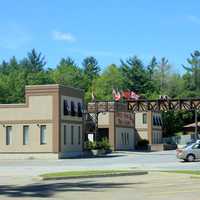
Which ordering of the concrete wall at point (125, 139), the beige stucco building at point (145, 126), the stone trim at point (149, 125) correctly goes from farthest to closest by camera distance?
the beige stucco building at point (145, 126)
the stone trim at point (149, 125)
the concrete wall at point (125, 139)

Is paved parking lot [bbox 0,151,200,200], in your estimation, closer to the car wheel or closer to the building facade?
the car wheel

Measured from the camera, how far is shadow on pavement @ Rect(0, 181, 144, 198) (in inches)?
865

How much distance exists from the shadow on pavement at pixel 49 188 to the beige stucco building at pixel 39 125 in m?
34.7

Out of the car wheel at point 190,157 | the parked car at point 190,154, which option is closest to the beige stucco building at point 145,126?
the parked car at point 190,154

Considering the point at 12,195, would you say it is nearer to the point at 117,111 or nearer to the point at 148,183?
the point at 148,183

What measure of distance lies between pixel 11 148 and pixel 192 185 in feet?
133

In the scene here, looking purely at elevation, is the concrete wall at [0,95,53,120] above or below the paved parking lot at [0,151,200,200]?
above

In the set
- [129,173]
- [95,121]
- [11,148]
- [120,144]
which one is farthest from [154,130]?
[129,173]

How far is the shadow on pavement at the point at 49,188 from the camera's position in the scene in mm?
21969

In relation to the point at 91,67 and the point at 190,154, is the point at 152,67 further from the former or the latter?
the point at 190,154

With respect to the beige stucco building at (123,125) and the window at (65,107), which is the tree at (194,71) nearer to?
the beige stucco building at (123,125)

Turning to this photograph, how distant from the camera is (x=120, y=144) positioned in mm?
85062

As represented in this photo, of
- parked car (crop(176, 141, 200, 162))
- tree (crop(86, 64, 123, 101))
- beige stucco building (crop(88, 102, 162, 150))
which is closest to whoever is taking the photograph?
parked car (crop(176, 141, 200, 162))

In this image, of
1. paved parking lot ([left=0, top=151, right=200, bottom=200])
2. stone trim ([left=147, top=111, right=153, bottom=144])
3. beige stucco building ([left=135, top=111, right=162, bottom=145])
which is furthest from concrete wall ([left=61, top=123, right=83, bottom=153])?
paved parking lot ([left=0, top=151, right=200, bottom=200])
